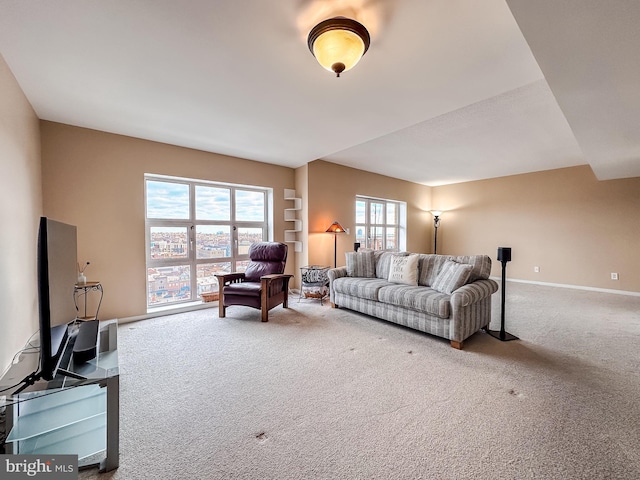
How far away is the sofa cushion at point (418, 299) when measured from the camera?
2.72 meters

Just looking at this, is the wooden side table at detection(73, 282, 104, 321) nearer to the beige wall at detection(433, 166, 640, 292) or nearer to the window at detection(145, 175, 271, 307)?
the window at detection(145, 175, 271, 307)

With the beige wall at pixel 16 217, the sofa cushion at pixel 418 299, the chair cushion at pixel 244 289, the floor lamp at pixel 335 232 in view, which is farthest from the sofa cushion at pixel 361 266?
the beige wall at pixel 16 217

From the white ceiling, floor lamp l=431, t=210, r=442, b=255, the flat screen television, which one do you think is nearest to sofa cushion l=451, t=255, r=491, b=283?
the white ceiling

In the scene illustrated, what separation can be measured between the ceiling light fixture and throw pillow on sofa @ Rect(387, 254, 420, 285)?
8.48 feet

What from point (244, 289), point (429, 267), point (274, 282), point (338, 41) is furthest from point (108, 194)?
point (429, 267)

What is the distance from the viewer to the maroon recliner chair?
138 inches

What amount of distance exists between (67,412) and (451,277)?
338cm

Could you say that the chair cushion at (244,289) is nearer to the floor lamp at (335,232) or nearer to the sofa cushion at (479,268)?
the floor lamp at (335,232)

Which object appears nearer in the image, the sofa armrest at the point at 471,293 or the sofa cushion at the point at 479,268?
the sofa armrest at the point at 471,293

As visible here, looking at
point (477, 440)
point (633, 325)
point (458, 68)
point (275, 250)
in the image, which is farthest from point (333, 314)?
point (633, 325)

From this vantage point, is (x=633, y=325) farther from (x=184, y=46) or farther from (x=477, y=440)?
(x=184, y=46)

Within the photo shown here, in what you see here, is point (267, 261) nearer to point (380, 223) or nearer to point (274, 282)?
point (274, 282)

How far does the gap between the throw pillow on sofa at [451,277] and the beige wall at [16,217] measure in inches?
153

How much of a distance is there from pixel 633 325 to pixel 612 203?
300cm
